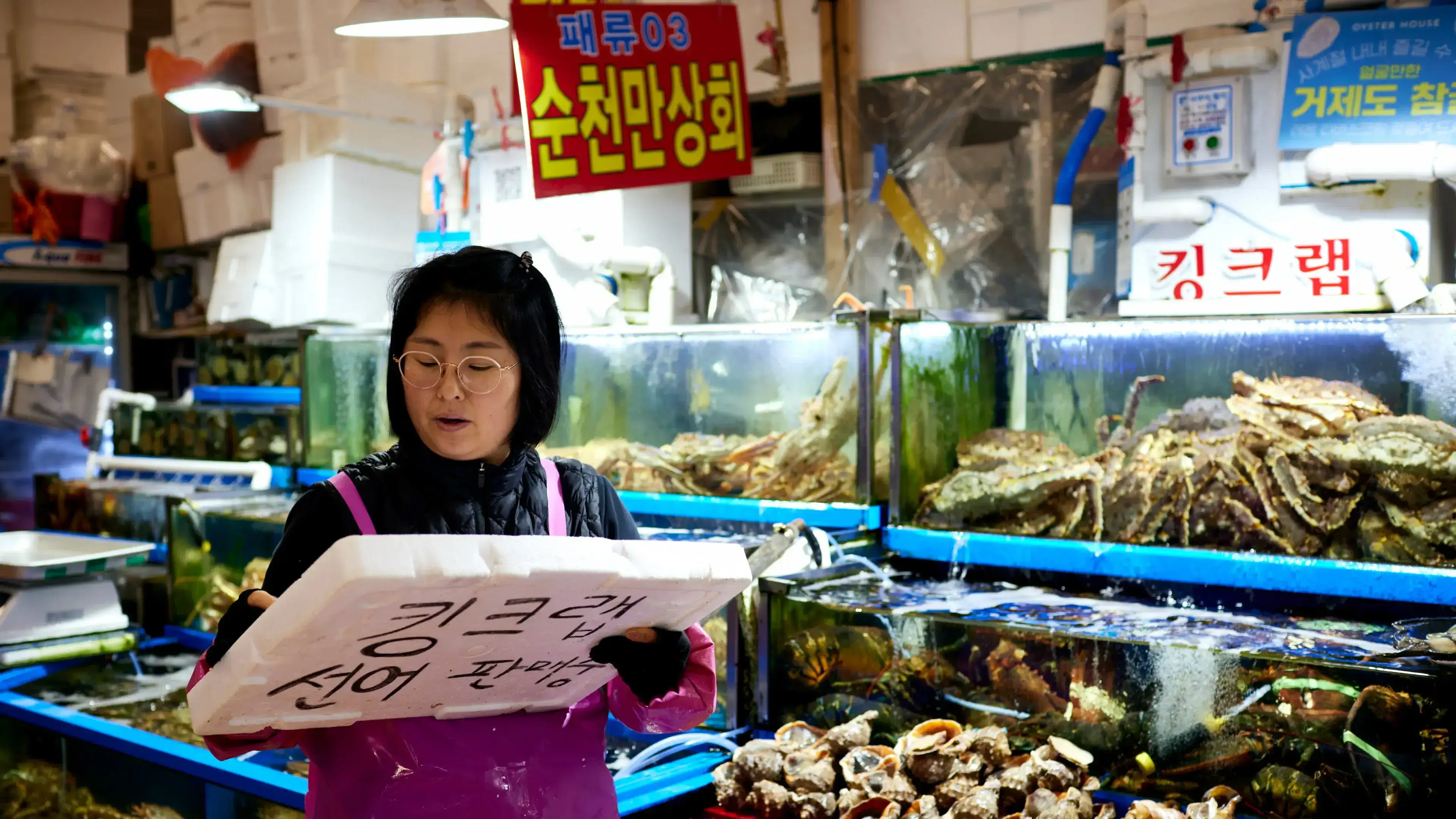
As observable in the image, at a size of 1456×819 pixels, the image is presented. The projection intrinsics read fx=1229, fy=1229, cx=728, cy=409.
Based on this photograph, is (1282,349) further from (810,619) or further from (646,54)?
(646,54)

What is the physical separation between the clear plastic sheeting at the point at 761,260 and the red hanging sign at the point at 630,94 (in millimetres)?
544

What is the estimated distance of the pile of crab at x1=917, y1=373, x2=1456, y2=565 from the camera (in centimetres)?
238

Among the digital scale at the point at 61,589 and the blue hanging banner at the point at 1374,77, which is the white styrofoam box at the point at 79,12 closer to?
the digital scale at the point at 61,589

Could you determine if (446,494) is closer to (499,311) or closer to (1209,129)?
(499,311)

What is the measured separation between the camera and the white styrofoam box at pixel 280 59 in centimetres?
577

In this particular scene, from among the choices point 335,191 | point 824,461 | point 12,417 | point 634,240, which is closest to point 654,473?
point 824,461

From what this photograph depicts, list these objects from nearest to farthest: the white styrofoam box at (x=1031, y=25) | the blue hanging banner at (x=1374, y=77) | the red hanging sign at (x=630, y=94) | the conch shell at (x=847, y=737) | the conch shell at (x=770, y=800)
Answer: the conch shell at (x=770, y=800), the conch shell at (x=847, y=737), the blue hanging banner at (x=1374, y=77), the red hanging sign at (x=630, y=94), the white styrofoam box at (x=1031, y=25)

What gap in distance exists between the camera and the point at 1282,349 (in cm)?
274

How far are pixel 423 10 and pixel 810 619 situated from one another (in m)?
2.16

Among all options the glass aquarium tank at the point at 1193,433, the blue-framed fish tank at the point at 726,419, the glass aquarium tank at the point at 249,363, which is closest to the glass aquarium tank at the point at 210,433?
the glass aquarium tank at the point at 249,363

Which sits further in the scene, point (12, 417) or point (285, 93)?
point (12, 417)

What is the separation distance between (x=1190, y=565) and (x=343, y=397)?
9.64ft

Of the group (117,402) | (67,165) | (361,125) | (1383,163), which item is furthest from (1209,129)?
(67,165)

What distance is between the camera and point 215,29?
6172 millimetres
